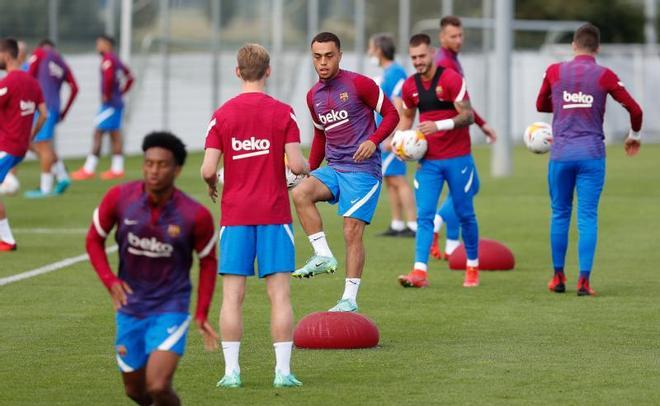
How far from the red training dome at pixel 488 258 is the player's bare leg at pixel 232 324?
6.68 m

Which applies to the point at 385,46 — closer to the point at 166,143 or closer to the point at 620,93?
the point at 620,93

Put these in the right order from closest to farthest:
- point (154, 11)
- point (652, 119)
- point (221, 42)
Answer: point (154, 11)
point (221, 42)
point (652, 119)

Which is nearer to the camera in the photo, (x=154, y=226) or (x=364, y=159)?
(x=154, y=226)

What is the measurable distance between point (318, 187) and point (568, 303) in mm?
2674

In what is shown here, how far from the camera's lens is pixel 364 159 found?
438 inches

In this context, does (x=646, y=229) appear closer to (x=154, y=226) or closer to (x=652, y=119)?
(x=154, y=226)

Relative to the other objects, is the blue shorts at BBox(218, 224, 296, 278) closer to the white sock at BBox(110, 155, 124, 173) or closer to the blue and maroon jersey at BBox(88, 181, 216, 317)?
the blue and maroon jersey at BBox(88, 181, 216, 317)

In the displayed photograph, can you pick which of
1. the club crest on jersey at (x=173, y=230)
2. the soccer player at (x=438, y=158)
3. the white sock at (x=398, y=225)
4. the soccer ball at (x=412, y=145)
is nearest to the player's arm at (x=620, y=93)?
the soccer player at (x=438, y=158)

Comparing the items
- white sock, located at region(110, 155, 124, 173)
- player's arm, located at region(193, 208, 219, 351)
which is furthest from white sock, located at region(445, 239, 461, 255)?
white sock, located at region(110, 155, 124, 173)

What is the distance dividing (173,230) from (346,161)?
428 centimetres

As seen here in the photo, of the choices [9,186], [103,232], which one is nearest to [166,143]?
[103,232]

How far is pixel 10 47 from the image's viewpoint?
17.0m

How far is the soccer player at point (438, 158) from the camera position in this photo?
13.6 metres

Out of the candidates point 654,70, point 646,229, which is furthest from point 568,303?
point 654,70
